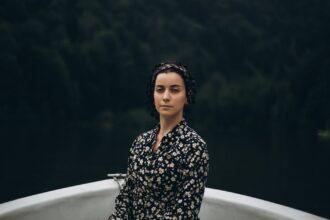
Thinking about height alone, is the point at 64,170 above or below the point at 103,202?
below

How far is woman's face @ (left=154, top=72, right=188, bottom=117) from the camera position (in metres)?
2.05

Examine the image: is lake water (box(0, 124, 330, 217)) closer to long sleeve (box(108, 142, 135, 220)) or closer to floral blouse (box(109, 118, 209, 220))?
long sleeve (box(108, 142, 135, 220))

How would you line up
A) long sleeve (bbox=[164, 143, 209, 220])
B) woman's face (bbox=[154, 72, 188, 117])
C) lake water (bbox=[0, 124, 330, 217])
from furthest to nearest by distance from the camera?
1. lake water (bbox=[0, 124, 330, 217])
2. woman's face (bbox=[154, 72, 188, 117])
3. long sleeve (bbox=[164, 143, 209, 220])

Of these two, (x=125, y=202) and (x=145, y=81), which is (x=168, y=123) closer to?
(x=125, y=202)

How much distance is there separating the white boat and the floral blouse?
0.72 meters

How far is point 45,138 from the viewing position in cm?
3009

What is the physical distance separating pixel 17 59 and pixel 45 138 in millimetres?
20362

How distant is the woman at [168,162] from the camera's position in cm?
192

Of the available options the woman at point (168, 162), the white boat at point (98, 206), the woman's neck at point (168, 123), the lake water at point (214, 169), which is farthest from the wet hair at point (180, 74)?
the lake water at point (214, 169)

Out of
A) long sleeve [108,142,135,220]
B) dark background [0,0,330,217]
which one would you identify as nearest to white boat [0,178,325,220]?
long sleeve [108,142,135,220]

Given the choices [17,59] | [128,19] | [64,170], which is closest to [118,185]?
[64,170]

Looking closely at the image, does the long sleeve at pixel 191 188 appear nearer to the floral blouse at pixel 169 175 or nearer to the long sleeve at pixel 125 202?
the floral blouse at pixel 169 175

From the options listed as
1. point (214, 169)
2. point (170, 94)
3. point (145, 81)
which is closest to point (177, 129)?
point (170, 94)

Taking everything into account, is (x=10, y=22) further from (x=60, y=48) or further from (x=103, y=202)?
(x=103, y=202)
